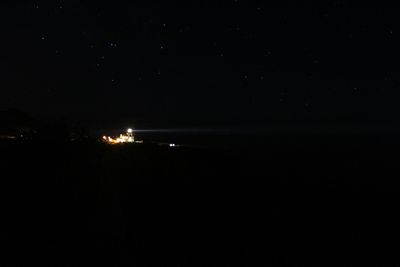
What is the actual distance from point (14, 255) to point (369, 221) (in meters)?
10.4

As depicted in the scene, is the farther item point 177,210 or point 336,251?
point 177,210

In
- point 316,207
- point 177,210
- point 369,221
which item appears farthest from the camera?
point 316,207

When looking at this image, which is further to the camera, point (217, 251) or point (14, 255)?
point (217, 251)

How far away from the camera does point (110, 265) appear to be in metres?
6.83

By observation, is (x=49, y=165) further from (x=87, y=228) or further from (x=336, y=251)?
(x=336, y=251)

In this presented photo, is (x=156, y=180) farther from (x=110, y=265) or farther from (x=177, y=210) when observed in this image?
(x=110, y=265)

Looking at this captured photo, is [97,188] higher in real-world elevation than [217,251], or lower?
higher

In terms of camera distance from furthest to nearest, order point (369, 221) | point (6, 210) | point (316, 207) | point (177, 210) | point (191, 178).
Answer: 1. point (191, 178)
2. point (316, 207)
3. point (369, 221)
4. point (177, 210)
5. point (6, 210)

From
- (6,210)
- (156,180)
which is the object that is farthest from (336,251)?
(156,180)

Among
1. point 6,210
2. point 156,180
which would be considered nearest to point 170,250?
point 6,210

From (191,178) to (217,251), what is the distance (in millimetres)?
10898

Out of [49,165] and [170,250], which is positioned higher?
[49,165]

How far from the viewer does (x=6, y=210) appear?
10320 mm

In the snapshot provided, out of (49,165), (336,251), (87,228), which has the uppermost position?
(49,165)
